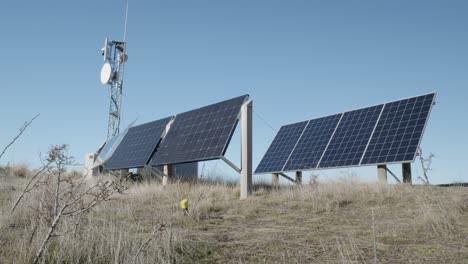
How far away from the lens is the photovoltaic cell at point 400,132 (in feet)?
41.2

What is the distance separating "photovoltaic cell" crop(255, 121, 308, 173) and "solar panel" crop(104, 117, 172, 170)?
14.8 ft

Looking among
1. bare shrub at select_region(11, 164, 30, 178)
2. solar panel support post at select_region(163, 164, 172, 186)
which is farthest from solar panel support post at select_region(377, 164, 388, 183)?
bare shrub at select_region(11, 164, 30, 178)

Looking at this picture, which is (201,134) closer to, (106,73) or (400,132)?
(400,132)

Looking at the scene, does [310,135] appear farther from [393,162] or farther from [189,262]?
[189,262]

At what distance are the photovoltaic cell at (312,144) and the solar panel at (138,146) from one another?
511cm

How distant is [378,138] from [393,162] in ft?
Result: 5.27

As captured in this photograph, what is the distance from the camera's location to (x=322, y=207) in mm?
8359

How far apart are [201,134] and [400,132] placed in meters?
6.25

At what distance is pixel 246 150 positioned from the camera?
36.7 feet

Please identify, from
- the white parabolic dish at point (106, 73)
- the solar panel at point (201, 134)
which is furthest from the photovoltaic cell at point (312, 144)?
the white parabolic dish at point (106, 73)

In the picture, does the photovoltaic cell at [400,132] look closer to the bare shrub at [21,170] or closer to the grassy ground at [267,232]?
the grassy ground at [267,232]

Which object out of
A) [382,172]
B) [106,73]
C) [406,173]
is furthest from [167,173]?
[106,73]

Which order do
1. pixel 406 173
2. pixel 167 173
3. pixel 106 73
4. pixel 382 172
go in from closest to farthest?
1. pixel 406 173
2. pixel 382 172
3. pixel 167 173
4. pixel 106 73

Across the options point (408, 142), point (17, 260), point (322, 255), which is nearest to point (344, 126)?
point (408, 142)
